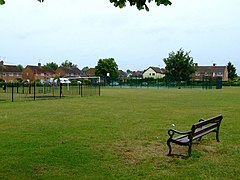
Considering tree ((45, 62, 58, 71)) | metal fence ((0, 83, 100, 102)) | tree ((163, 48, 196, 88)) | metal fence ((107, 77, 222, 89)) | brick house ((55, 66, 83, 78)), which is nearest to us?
metal fence ((0, 83, 100, 102))

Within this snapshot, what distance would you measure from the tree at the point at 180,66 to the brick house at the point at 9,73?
2088 inches

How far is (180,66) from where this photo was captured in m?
72.6

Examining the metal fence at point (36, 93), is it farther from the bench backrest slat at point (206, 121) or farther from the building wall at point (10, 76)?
the building wall at point (10, 76)

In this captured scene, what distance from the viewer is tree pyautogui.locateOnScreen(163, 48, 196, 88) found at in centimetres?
7256

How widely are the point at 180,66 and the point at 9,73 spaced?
191ft

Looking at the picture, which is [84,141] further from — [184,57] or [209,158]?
[184,57]

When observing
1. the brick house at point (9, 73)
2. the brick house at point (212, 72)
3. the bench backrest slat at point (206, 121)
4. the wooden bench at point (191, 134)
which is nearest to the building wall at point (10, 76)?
the brick house at point (9, 73)

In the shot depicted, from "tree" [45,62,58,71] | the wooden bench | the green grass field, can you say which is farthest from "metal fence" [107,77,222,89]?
"tree" [45,62,58,71]

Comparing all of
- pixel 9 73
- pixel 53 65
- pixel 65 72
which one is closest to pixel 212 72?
pixel 65 72

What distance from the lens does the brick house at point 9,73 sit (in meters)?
98.6

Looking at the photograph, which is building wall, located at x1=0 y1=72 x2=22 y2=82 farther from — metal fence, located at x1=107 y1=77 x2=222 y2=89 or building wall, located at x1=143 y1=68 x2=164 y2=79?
building wall, located at x1=143 y1=68 x2=164 y2=79

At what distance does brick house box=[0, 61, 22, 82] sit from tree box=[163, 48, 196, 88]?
5304 centimetres

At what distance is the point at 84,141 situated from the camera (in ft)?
27.6

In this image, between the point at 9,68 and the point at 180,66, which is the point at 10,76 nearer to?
the point at 9,68
